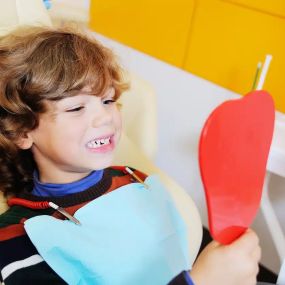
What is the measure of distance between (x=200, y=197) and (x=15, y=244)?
1059mm

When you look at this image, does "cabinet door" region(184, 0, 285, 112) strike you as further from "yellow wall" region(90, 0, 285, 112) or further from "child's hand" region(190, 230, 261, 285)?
"child's hand" region(190, 230, 261, 285)

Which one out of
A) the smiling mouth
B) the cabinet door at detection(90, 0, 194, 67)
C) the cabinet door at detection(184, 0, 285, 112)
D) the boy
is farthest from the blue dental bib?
the cabinet door at detection(90, 0, 194, 67)

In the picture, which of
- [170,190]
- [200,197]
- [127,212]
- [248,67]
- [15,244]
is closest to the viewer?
[15,244]

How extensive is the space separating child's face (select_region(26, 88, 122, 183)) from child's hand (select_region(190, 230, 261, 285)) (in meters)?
0.30

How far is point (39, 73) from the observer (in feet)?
2.71

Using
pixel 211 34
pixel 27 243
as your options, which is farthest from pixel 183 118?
pixel 27 243

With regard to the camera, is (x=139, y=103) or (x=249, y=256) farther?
(x=139, y=103)

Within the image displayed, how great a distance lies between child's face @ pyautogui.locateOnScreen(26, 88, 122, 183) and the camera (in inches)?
32.1

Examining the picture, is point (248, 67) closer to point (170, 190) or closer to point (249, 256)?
point (170, 190)

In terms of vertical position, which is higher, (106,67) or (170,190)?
(106,67)

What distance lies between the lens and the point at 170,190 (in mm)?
1088

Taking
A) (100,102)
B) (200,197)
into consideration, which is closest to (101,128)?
(100,102)

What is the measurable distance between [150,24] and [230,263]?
1.24 metres

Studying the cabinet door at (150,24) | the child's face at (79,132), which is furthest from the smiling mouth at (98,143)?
the cabinet door at (150,24)
